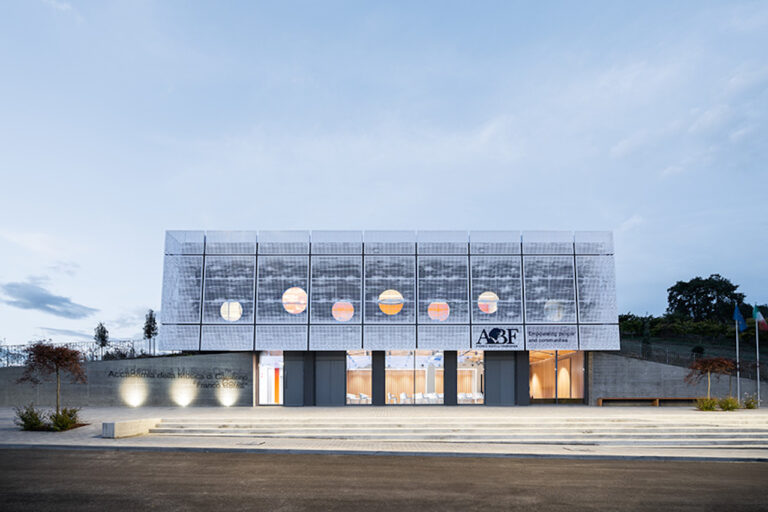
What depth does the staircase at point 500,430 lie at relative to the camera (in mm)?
19469

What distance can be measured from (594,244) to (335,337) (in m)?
13.9

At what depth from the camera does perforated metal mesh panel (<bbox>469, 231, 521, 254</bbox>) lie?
29422 millimetres

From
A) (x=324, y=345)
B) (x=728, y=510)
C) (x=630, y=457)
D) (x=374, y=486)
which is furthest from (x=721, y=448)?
(x=324, y=345)

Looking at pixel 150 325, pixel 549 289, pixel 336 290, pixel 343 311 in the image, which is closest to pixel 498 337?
pixel 549 289

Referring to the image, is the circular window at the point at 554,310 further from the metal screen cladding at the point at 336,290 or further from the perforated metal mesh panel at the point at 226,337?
the perforated metal mesh panel at the point at 226,337

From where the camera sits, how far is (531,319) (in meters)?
29.0

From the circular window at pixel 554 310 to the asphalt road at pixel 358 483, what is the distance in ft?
42.6

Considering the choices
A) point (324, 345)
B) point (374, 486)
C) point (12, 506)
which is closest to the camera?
point (12, 506)

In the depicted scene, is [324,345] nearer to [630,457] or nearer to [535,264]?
[535,264]

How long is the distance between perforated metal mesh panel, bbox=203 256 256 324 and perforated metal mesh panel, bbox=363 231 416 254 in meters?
5.96

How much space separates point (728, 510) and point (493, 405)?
18296 mm

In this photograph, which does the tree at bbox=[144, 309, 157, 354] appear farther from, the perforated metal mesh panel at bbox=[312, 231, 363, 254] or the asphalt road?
the asphalt road

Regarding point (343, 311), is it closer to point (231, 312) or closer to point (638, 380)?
point (231, 312)

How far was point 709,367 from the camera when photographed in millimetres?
27234
